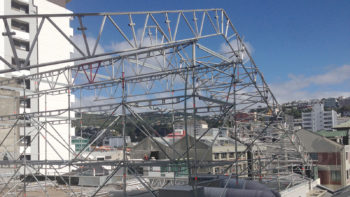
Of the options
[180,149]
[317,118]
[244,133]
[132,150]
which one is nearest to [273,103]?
[244,133]

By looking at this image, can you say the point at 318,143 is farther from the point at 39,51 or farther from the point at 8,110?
the point at 39,51

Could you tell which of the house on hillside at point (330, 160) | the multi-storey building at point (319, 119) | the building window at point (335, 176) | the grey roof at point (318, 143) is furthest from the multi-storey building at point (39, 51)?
the multi-storey building at point (319, 119)

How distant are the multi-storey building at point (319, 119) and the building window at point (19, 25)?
274ft

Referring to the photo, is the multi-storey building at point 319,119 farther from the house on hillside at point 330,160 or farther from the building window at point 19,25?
the building window at point 19,25

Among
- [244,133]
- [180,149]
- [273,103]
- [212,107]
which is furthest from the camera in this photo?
[180,149]

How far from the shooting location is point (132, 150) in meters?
33.0

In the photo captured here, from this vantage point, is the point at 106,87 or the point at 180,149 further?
the point at 180,149

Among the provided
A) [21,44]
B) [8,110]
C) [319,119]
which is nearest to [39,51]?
[21,44]

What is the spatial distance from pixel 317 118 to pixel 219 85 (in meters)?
95.9

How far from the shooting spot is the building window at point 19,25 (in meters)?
33.3

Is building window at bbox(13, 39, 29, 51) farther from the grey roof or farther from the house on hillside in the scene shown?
the house on hillside

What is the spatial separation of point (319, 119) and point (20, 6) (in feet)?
307

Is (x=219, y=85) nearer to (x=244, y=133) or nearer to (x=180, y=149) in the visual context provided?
(x=244, y=133)

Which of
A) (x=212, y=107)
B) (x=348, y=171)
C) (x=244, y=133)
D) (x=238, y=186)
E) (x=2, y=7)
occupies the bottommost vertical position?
(x=348, y=171)
